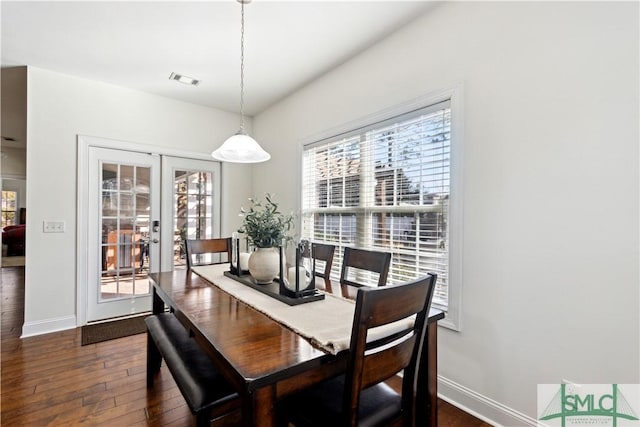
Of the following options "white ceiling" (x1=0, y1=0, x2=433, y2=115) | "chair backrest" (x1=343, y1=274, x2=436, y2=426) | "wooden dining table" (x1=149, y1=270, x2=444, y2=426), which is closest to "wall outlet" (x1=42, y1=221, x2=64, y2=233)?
"white ceiling" (x1=0, y1=0, x2=433, y2=115)

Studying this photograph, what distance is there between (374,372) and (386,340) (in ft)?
0.58

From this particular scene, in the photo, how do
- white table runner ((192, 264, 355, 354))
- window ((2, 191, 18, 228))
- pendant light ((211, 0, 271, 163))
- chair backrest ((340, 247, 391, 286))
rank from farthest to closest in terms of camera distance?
window ((2, 191, 18, 228)), pendant light ((211, 0, 271, 163)), chair backrest ((340, 247, 391, 286)), white table runner ((192, 264, 355, 354))

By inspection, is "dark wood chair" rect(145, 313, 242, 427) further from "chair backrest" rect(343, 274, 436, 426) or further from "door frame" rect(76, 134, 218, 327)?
"door frame" rect(76, 134, 218, 327)

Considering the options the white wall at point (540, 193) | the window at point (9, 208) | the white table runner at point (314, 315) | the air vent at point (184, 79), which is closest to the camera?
the white table runner at point (314, 315)

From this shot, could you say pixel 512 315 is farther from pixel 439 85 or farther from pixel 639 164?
pixel 439 85

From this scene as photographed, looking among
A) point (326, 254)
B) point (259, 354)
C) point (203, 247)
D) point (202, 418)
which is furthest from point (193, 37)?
point (202, 418)

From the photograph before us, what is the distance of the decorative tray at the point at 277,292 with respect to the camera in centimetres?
152

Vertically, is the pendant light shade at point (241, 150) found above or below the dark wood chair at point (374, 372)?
above

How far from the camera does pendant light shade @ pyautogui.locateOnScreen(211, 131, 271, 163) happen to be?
6.77ft

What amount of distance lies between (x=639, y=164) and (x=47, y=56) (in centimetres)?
435

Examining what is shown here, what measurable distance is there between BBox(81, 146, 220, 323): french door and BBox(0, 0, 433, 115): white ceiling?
37.3 inches

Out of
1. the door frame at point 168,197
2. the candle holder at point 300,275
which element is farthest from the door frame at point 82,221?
the candle holder at point 300,275

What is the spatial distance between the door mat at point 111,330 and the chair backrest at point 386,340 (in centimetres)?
291

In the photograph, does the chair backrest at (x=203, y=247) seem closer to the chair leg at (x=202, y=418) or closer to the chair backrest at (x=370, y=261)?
the chair backrest at (x=370, y=261)
